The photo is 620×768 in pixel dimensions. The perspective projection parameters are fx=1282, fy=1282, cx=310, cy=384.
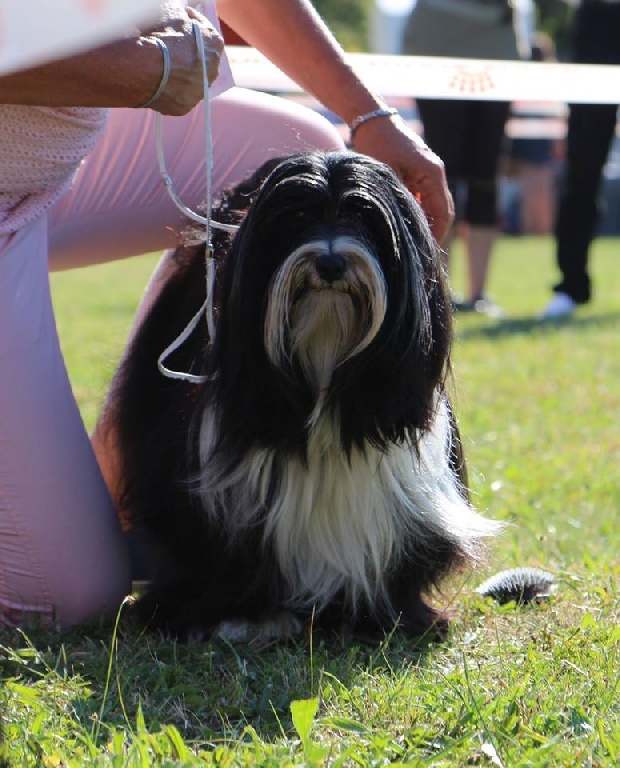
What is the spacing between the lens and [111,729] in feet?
6.25

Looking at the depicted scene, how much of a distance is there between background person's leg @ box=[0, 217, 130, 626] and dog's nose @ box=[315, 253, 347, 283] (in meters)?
0.72

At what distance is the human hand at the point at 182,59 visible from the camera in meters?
2.28

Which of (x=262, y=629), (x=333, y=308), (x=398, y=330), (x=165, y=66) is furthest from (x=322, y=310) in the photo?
(x=262, y=629)

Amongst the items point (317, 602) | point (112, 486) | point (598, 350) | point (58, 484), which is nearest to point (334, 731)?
point (317, 602)

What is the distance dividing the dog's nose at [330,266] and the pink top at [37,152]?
26.7 inches

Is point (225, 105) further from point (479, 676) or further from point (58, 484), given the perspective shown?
point (479, 676)

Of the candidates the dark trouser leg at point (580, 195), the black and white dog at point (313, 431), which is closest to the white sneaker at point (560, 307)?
the dark trouser leg at point (580, 195)

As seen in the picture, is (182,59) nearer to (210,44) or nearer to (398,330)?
(210,44)

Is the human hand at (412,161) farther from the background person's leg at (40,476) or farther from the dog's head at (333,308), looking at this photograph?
the background person's leg at (40,476)

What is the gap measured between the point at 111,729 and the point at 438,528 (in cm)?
78

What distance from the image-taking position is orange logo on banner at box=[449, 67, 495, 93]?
3.93m

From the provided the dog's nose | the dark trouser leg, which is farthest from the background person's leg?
the dark trouser leg

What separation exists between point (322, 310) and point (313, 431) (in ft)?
0.76

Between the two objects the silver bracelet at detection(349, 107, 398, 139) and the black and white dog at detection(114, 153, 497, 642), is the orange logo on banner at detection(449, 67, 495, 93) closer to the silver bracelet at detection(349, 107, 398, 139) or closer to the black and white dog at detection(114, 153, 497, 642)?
the silver bracelet at detection(349, 107, 398, 139)
